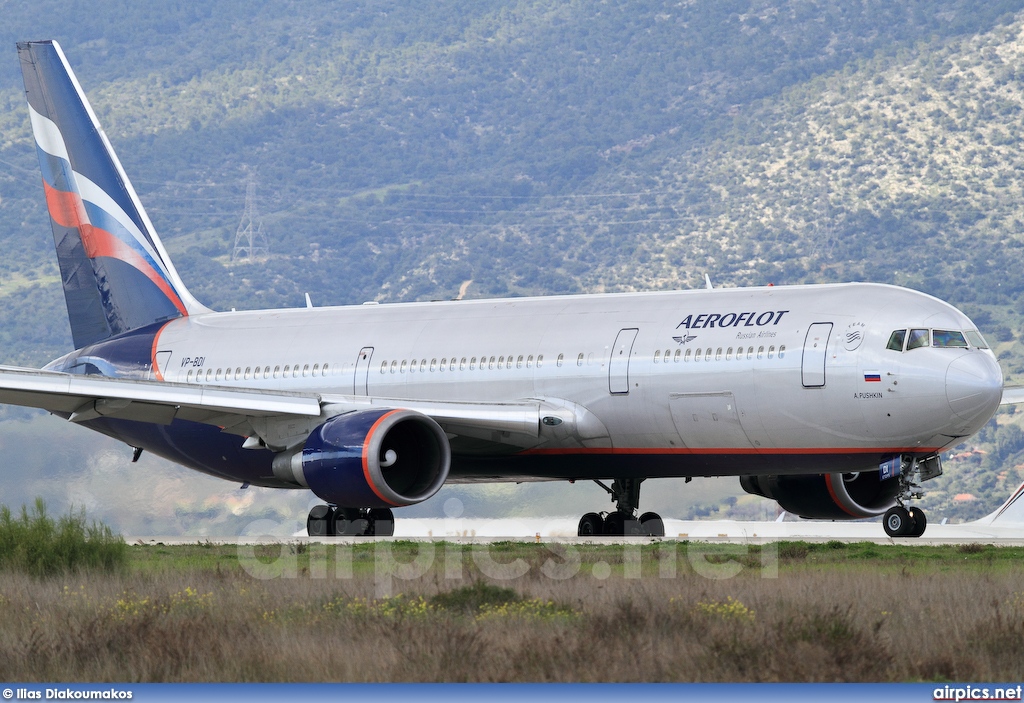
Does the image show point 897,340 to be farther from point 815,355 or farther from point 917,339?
point 815,355

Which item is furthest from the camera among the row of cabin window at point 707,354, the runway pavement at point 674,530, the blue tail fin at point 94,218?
the blue tail fin at point 94,218

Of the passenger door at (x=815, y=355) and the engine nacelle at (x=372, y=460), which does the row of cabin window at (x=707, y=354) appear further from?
the engine nacelle at (x=372, y=460)

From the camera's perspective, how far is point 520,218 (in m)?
158

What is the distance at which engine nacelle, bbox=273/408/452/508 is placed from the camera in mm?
23141

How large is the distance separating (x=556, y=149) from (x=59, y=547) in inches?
6030

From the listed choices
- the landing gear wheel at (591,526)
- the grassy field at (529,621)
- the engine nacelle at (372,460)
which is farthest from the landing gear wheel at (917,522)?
the engine nacelle at (372,460)

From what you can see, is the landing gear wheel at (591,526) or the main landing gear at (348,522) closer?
the main landing gear at (348,522)

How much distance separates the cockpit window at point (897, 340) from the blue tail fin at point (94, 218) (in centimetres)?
1542

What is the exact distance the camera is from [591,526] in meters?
27.7

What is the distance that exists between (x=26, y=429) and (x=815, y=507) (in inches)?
842

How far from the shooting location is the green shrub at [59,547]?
1986 centimetres

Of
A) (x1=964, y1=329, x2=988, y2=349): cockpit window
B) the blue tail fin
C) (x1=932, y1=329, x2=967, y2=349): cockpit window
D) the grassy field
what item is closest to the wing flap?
the grassy field

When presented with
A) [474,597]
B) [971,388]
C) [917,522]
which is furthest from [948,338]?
[474,597]

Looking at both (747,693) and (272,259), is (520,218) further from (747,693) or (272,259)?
(747,693)
